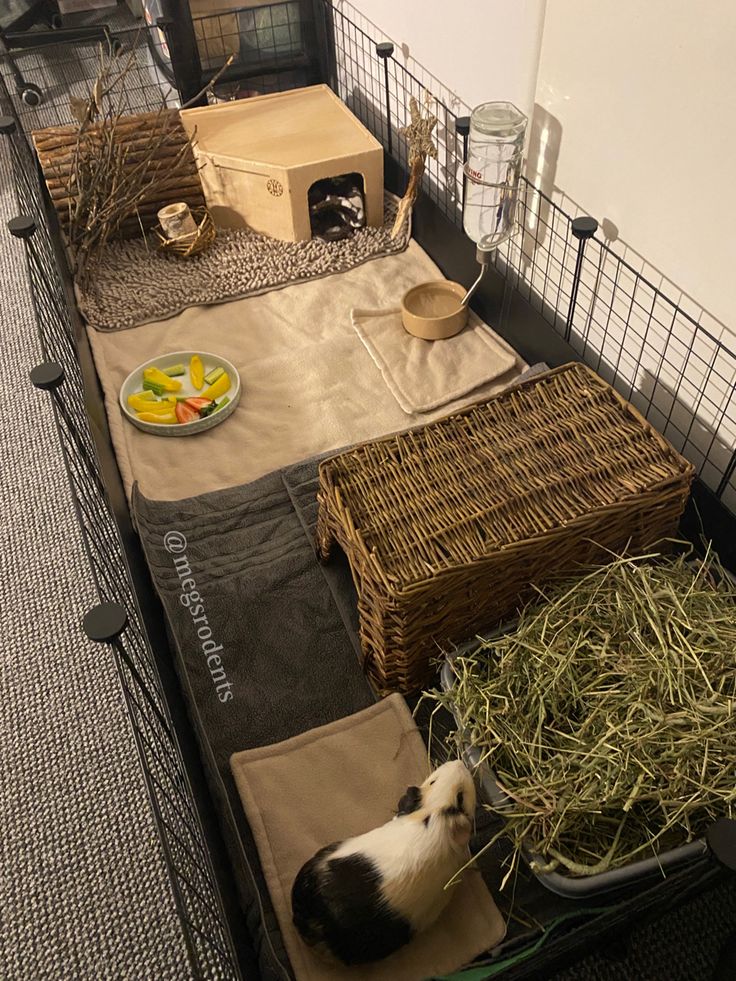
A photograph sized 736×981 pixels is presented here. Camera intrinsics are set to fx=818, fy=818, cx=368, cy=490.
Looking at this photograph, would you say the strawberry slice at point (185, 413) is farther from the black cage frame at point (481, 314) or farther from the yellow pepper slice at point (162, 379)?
the black cage frame at point (481, 314)

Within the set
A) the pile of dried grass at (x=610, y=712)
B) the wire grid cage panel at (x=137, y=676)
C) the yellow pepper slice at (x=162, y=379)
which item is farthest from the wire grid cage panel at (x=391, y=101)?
the pile of dried grass at (x=610, y=712)

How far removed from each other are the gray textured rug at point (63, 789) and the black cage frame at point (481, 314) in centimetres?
8

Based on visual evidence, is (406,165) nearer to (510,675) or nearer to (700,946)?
(510,675)

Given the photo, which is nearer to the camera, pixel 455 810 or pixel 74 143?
pixel 455 810

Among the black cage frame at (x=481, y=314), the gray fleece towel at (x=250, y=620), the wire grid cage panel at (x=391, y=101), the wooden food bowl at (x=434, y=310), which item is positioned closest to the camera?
the black cage frame at (x=481, y=314)

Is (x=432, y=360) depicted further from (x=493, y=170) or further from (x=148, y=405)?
(x=148, y=405)

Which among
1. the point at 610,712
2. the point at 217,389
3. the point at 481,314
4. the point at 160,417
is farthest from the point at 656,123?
the point at 160,417

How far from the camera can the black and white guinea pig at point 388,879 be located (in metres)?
1.16

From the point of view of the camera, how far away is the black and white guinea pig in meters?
1.16

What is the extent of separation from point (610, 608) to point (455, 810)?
0.48 m

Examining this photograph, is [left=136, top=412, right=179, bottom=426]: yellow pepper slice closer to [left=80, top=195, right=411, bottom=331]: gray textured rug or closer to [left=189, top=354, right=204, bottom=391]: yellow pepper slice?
[left=189, top=354, right=204, bottom=391]: yellow pepper slice

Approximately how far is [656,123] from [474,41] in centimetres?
78

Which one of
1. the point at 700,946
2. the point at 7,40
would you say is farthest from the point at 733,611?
the point at 7,40

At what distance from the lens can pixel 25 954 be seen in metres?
1.42
